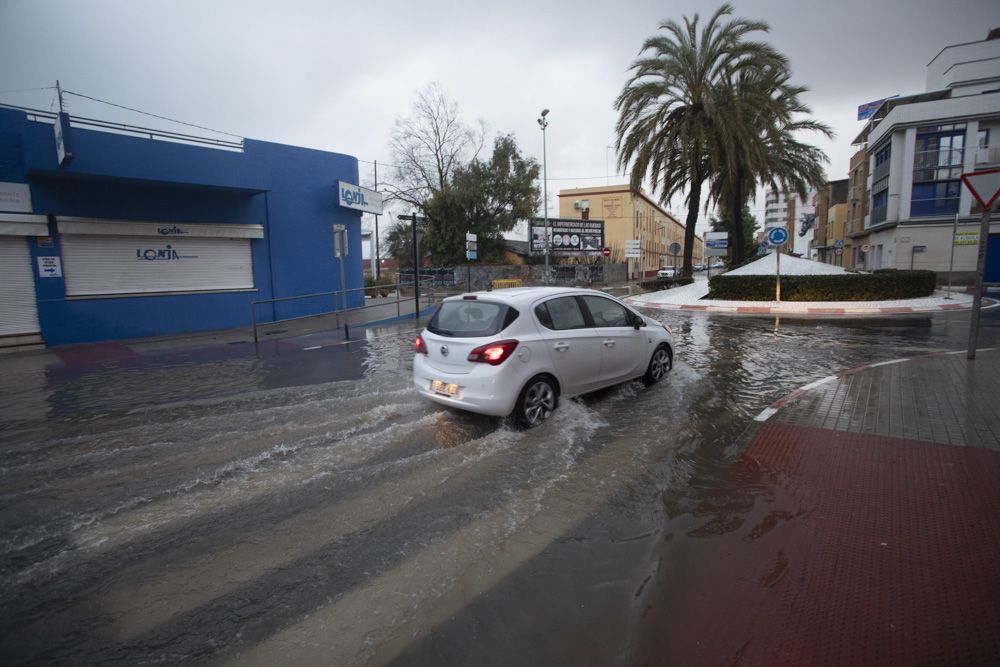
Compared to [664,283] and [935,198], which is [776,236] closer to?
[664,283]

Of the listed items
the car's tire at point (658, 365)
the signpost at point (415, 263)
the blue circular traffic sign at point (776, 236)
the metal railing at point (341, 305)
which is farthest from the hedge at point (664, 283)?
the car's tire at point (658, 365)

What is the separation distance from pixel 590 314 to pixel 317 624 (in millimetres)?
4625

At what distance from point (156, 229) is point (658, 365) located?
14126 millimetres

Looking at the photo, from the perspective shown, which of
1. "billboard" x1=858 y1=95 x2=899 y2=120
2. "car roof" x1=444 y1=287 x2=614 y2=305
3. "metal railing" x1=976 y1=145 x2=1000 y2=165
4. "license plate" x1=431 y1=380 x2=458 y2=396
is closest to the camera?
"license plate" x1=431 y1=380 x2=458 y2=396

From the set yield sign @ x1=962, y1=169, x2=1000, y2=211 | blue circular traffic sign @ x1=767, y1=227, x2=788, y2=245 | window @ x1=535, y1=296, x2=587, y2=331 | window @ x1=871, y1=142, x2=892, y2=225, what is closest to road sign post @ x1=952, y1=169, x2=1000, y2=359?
yield sign @ x1=962, y1=169, x2=1000, y2=211

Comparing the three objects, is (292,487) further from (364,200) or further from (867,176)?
(867,176)

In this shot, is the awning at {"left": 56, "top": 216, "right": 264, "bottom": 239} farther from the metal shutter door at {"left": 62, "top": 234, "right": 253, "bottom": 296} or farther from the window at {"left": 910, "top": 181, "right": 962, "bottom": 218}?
the window at {"left": 910, "top": 181, "right": 962, "bottom": 218}

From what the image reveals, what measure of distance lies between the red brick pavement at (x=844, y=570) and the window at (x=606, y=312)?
8.23 ft

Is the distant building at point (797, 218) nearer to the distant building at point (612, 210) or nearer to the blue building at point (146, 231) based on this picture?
the distant building at point (612, 210)

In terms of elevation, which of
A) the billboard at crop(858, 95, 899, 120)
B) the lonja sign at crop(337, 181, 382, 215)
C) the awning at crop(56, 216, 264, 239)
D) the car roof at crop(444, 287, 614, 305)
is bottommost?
the car roof at crop(444, 287, 614, 305)

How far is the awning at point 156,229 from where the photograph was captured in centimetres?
1289

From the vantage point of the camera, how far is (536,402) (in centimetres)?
561

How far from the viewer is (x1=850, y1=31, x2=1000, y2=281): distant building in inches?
1212

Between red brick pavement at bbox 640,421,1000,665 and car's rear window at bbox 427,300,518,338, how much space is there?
2.65 metres
